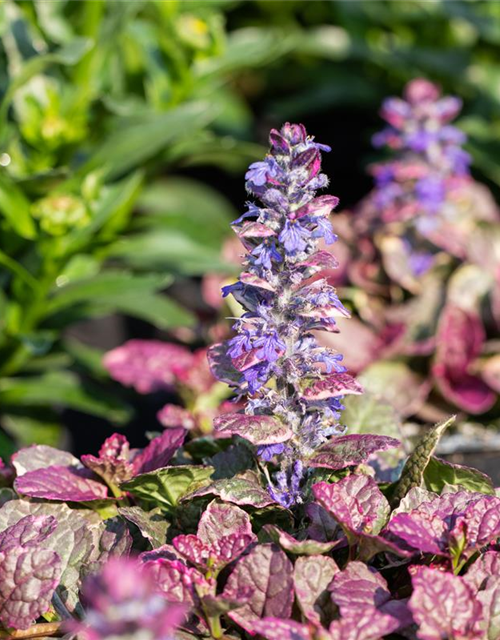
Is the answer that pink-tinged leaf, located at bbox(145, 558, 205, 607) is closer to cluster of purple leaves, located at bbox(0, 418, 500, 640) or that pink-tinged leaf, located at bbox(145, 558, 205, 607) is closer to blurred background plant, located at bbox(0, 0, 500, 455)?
cluster of purple leaves, located at bbox(0, 418, 500, 640)

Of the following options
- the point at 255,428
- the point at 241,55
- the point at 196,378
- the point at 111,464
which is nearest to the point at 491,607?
the point at 255,428

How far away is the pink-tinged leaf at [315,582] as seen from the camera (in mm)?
1123

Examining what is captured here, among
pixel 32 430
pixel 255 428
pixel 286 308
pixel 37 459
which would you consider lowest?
pixel 32 430

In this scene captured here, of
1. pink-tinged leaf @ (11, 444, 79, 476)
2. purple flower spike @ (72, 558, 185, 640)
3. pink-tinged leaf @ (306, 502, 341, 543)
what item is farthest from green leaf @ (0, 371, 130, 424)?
purple flower spike @ (72, 558, 185, 640)

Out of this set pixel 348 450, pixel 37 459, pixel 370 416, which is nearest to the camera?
pixel 348 450

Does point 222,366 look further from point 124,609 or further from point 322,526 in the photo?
point 124,609

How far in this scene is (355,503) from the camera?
1187mm

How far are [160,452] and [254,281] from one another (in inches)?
14.4

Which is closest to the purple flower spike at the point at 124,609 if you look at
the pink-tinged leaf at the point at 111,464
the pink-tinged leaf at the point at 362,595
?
the pink-tinged leaf at the point at 362,595

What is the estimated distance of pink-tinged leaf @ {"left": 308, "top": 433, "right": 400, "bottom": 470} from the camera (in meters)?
1.18

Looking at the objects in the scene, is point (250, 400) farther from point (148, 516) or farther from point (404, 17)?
point (404, 17)

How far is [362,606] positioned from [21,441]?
60.0 inches

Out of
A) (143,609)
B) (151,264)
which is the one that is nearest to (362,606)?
(143,609)

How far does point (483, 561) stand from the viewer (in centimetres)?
117
